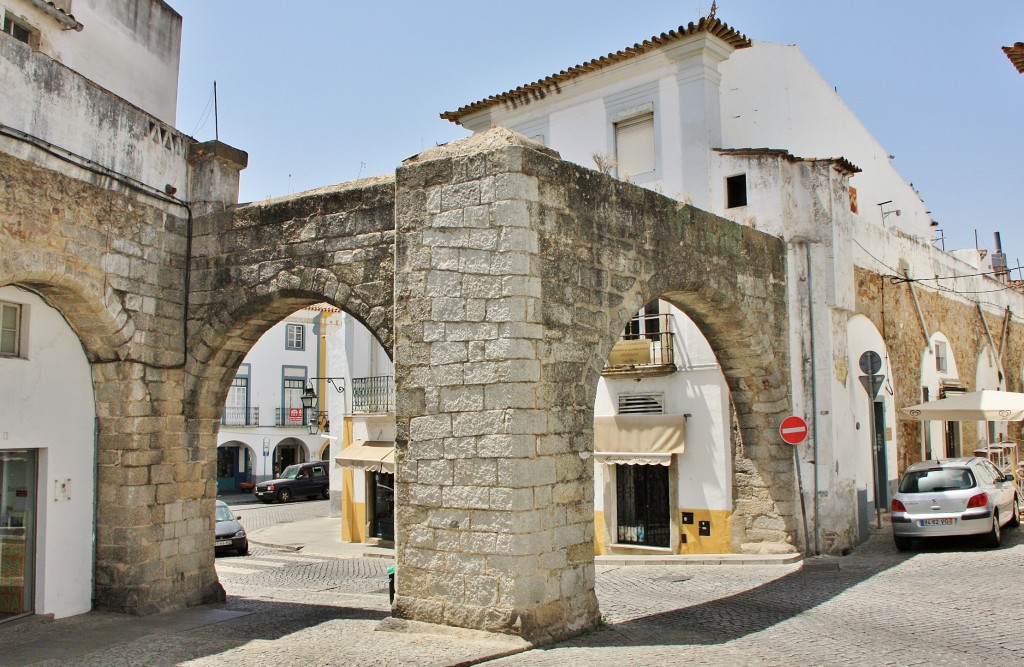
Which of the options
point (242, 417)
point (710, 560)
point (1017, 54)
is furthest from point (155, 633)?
point (242, 417)

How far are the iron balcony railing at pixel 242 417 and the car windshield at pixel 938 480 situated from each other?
1008 inches

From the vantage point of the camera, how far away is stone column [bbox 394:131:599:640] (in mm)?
6703

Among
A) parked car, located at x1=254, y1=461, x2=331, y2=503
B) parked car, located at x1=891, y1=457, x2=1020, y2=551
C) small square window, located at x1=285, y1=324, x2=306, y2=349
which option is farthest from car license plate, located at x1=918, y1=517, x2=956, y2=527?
small square window, located at x1=285, y1=324, x2=306, y2=349

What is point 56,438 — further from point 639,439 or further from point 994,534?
point 994,534

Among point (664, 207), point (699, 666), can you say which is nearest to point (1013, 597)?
point (699, 666)

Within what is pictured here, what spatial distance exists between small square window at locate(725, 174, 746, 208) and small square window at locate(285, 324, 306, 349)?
24493 millimetres

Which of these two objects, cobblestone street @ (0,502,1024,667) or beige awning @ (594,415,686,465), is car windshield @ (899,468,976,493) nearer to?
cobblestone street @ (0,502,1024,667)

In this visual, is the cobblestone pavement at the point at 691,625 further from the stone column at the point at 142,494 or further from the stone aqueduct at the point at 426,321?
the stone aqueduct at the point at 426,321

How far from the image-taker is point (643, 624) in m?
7.52

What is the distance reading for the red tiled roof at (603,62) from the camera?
13.5 m

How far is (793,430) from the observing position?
10656 mm

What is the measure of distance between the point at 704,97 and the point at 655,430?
17.4 ft

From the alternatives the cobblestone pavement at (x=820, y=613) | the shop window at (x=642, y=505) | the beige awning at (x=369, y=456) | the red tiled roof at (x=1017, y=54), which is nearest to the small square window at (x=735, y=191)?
the shop window at (x=642, y=505)

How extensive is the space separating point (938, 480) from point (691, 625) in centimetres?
532
